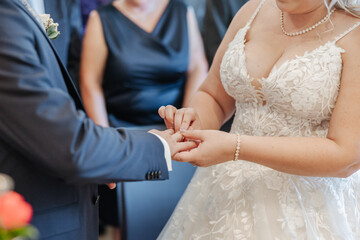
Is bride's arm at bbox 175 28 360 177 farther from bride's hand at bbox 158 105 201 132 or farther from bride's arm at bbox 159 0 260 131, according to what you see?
bride's arm at bbox 159 0 260 131

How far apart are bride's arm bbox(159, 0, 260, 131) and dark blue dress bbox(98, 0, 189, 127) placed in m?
0.71

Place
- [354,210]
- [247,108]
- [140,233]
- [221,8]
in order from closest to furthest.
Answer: [354,210] < [247,108] < [140,233] < [221,8]

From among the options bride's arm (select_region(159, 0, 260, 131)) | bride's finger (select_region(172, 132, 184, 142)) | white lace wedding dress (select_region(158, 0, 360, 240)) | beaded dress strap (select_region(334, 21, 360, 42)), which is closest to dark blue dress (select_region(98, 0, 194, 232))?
bride's arm (select_region(159, 0, 260, 131))

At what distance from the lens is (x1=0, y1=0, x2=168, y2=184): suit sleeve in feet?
3.25

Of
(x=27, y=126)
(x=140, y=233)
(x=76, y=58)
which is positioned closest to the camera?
(x=27, y=126)

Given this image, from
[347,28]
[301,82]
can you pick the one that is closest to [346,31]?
[347,28]

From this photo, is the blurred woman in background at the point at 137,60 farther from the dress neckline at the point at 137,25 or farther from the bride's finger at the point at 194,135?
the bride's finger at the point at 194,135

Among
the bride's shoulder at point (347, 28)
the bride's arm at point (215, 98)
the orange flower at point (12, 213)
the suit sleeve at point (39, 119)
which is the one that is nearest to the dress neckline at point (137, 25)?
the bride's arm at point (215, 98)

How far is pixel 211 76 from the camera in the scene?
5.93 ft

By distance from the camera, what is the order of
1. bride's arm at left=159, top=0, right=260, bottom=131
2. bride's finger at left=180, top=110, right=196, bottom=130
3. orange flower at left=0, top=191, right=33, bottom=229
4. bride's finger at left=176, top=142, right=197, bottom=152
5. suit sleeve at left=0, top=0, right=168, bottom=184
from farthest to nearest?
bride's arm at left=159, top=0, right=260, bottom=131, bride's finger at left=180, top=110, right=196, bottom=130, bride's finger at left=176, top=142, right=197, bottom=152, suit sleeve at left=0, top=0, right=168, bottom=184, orange flower at left=0, top=191, right=33, bottom=229

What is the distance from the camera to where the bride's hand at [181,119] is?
1.59m

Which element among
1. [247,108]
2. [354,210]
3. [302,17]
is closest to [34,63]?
[247,108]

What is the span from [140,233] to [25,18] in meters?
1.51

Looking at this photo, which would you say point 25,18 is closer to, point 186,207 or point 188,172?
point 186,207
